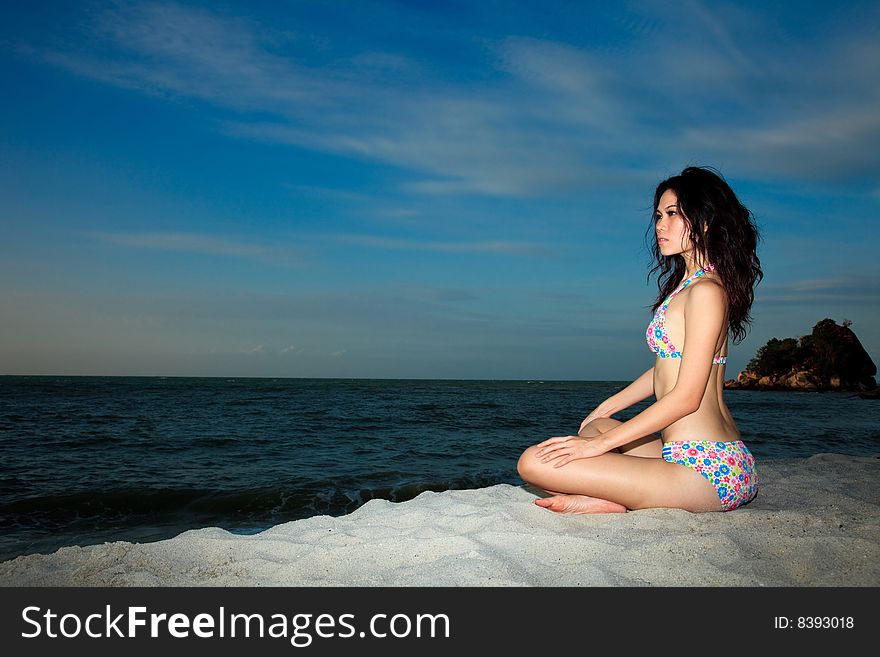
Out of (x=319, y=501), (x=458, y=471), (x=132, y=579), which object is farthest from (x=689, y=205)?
(x=458, y=471)

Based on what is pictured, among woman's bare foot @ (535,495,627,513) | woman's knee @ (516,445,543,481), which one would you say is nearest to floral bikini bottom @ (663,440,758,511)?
woman's bare foot @ (535,495,627,513)

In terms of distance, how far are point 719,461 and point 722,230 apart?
1.31 m

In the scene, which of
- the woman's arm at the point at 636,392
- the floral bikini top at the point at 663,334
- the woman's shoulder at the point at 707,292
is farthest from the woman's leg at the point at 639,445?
the woman's shoulder at the point at 707,292

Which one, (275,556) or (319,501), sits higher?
(275,556)

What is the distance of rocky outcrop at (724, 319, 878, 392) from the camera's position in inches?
1802

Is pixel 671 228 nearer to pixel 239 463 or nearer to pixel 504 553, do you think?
pixel 504 553

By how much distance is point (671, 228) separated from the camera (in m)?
3.47

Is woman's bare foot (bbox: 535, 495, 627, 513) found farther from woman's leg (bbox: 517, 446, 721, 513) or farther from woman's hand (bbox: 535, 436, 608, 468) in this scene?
woman's hand (bbox: 535, 436, 608, 468)

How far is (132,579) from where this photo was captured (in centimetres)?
268

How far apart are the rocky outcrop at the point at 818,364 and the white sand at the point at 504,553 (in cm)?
4989

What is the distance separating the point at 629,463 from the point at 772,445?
8.20m
